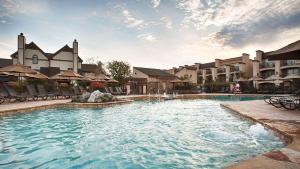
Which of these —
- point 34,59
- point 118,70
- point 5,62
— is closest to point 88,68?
point 118,70

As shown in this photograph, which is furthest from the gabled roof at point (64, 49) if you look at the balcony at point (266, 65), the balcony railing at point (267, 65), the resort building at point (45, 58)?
the balcony railing at point (267, 65)

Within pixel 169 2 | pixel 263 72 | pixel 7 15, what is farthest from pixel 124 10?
pixel 263 72

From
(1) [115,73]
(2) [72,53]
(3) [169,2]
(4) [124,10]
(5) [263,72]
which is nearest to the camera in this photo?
(3) [169,2]

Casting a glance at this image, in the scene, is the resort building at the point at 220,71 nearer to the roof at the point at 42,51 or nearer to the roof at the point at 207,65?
the roof at the point at 207,65

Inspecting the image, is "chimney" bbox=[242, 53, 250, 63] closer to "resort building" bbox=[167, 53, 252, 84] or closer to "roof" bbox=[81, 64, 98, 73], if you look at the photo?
"resort building" bbox=[167, 53, 252, 84]

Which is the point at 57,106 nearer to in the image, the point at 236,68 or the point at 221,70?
the point at 236,68

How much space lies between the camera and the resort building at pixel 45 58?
2862 cm

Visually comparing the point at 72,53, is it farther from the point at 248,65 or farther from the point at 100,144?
the point at 248,65

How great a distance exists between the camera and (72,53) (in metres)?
32.9

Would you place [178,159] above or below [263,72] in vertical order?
below

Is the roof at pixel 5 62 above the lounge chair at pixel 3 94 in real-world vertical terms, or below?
above

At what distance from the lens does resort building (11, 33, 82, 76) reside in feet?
93.9

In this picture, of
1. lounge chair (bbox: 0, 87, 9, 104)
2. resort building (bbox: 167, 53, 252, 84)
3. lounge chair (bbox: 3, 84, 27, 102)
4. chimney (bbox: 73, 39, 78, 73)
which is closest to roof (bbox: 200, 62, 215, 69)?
resort building (bbox: 167, 53, 252, 84)

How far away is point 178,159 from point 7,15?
16756 mm
